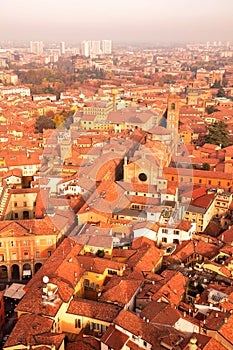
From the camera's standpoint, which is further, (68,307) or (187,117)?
(187,117)

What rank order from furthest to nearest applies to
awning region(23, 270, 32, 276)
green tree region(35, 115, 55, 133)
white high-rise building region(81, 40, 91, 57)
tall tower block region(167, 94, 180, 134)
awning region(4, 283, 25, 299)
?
1. white high-rise building region(81, 40, 91, 57)
2. green tree region(35, 115, 55, 133)
3. tall tower block region(167, 94, 180, 134)
4. awning region(23, 270, 32, 276)
5. awning region(4, 283, 25, 299)

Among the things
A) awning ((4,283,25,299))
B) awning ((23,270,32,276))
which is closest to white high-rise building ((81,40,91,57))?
awning ((23,270,32,276))

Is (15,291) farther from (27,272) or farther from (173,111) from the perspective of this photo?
(173,111)

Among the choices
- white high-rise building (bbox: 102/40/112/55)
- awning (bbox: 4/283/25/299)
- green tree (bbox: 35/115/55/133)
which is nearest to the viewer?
awning (bbox: 4/283/25/299)

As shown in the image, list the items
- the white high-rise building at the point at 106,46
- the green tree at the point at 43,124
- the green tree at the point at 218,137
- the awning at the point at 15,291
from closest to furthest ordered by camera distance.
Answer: the awning at the point at 15,291 → the green tree at the point at 218,137 → the green tree at the point at 43,124 → the white high-rise building at the point at 106,46

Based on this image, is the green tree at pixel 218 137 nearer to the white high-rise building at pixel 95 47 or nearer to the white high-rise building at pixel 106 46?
the white high-rise building at pixel 95 47

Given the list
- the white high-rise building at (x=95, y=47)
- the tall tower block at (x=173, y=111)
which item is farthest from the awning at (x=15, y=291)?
→ the white high-rise building at (x=95, y=47)

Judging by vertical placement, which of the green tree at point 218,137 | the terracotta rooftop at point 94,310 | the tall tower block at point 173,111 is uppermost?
the tall tower block at point 173,111

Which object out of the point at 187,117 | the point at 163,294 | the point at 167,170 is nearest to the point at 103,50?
the point at 187,117

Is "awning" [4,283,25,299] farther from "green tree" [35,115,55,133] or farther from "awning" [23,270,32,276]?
"green tree" [35,115,55,133]

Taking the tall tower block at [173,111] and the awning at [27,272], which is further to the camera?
the tall tower block at [173,111]

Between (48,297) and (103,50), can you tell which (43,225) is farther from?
(103,50)
